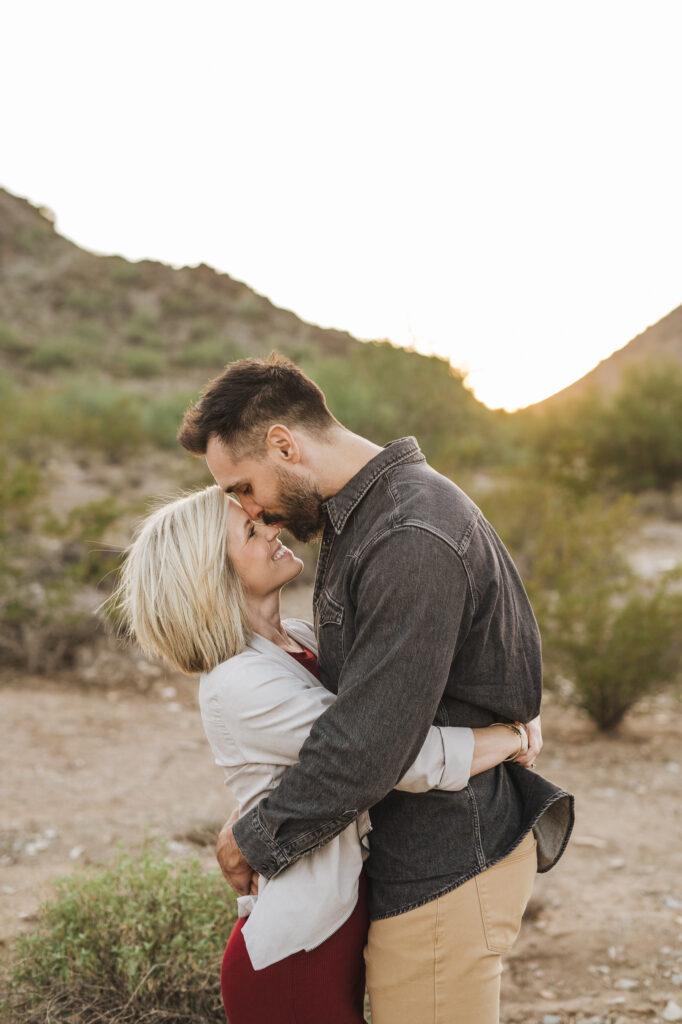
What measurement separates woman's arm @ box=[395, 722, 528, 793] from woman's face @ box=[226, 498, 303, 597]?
583 millimetres

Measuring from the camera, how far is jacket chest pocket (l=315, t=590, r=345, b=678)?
1845mm

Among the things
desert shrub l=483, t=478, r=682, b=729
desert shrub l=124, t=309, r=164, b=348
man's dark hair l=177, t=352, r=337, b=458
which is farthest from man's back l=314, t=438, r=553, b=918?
desert shrub l=124, t=309, r=164, b=348

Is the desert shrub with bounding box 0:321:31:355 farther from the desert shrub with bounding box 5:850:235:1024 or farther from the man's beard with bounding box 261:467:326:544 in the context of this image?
the man's beard with bounding box 261:467:326:544

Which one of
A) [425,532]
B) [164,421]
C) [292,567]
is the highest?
[425,532]

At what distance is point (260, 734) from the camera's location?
5.82 feet

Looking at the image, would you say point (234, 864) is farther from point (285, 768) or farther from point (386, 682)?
point (386, 682)

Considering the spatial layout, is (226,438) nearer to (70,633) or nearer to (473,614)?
(473,614)

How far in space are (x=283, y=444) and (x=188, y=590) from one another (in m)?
0.42

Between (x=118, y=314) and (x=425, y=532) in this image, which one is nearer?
(x=425, y=532)

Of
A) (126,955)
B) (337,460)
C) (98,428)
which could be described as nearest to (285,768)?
(337,460)

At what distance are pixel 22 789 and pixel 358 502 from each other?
4356 mm

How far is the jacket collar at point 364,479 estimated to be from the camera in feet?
6.11

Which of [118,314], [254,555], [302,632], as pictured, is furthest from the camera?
[118,314]

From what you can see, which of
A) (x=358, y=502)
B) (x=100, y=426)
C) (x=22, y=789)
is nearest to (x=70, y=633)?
(x=22, y=789)
